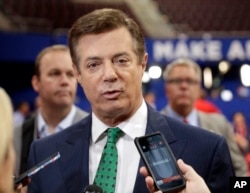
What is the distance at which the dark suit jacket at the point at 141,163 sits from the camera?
5.58 feet

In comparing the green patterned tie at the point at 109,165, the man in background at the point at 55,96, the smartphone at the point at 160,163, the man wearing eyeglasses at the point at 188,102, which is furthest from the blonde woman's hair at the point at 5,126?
the man wearing eyeglasses at the point at 188,102

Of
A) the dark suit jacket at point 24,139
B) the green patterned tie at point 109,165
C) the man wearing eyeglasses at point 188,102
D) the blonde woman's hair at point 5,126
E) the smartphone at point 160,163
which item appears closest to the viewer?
the blonde woman's hair at point 5,126

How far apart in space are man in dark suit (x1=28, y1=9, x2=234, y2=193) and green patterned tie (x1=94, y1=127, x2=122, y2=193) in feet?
0.06

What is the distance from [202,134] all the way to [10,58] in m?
7.71

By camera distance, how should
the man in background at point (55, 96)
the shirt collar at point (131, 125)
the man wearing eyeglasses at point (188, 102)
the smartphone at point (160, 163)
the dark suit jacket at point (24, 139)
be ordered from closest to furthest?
1. the smartphone at point (160, 163)
2. the shirt collar at point (131, 125)
3. the dark suit jacket at point (24, 139)
4. the man in background at point (55, 96)
5. the man wearing eyeglasses at point (188, 102)

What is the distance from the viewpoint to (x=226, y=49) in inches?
367

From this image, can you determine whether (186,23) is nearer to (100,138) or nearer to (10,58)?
Result: (10,58)

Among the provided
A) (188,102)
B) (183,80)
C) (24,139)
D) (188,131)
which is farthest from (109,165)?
(183,80)

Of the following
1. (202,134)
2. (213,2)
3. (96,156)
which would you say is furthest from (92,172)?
(213,2)

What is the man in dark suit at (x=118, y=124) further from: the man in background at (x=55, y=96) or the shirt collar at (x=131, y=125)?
the man in background at (x=55, y=96)

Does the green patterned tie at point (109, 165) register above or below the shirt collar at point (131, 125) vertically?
below

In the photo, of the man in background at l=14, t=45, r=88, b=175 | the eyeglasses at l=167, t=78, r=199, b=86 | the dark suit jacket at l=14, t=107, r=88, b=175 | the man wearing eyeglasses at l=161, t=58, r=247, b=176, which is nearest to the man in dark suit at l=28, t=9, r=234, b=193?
the dark suit jacket at l=14, t=107, r=88, b=175

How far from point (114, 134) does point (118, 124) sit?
0.04 meters

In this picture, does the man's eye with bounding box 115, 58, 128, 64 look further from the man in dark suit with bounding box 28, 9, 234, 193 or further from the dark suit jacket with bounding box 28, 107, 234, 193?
the dark suit jacket with bounding box 28, 107, 234, 193
